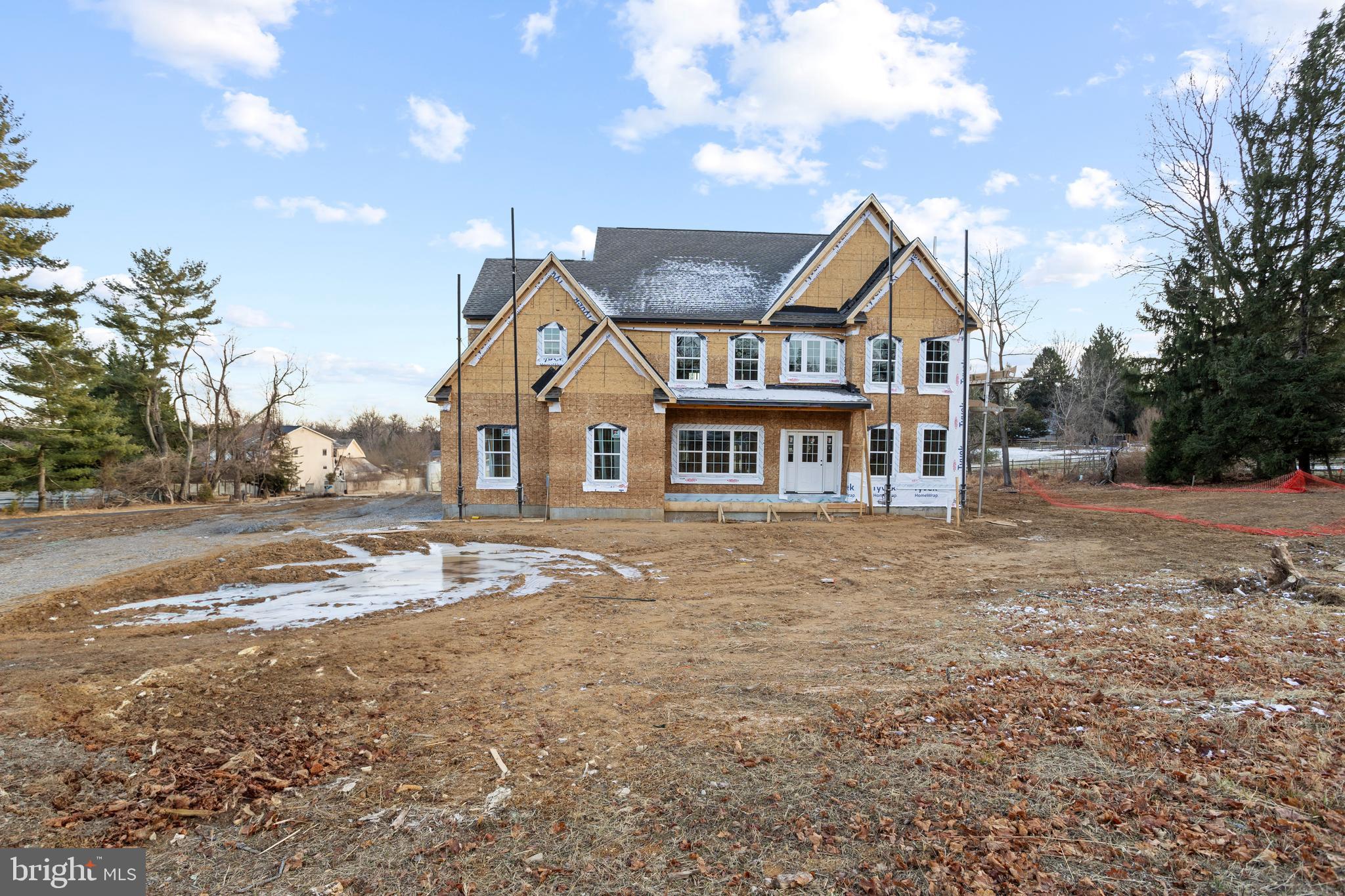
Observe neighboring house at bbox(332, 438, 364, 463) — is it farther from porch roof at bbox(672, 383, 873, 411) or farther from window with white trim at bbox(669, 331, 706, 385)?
porch roof at bbox(672, 383, 873, 411)

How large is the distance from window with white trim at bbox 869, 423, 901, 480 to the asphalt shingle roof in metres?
5.99

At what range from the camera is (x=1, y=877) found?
356cm

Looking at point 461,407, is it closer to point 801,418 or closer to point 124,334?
point 801,418

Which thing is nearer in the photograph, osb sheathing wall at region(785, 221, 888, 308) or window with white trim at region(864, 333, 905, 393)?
window with white trim at region(864, 333, 905, 393)

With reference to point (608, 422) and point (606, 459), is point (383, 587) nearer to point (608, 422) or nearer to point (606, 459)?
point (606, 459)

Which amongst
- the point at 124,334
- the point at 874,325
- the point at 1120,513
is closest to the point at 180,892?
the point at 874,325

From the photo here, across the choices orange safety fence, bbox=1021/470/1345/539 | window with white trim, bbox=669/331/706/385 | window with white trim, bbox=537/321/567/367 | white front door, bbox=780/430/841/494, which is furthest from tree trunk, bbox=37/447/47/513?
orange safety fence, bbox=1021/470/1345/539

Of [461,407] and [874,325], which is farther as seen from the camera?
[874,325]

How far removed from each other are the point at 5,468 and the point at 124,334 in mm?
8860

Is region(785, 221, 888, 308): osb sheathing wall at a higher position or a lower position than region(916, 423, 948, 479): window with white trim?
higher

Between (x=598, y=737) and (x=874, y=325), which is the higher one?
(x=874, y=325)

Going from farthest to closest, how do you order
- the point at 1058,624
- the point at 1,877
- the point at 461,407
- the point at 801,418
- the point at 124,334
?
the point at 124,334
the point at 801,418
the point at 461,407
the point at 1058,624
the point at 1,877

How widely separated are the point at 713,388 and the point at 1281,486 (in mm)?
23173

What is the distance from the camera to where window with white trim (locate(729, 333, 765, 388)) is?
22734 mm
